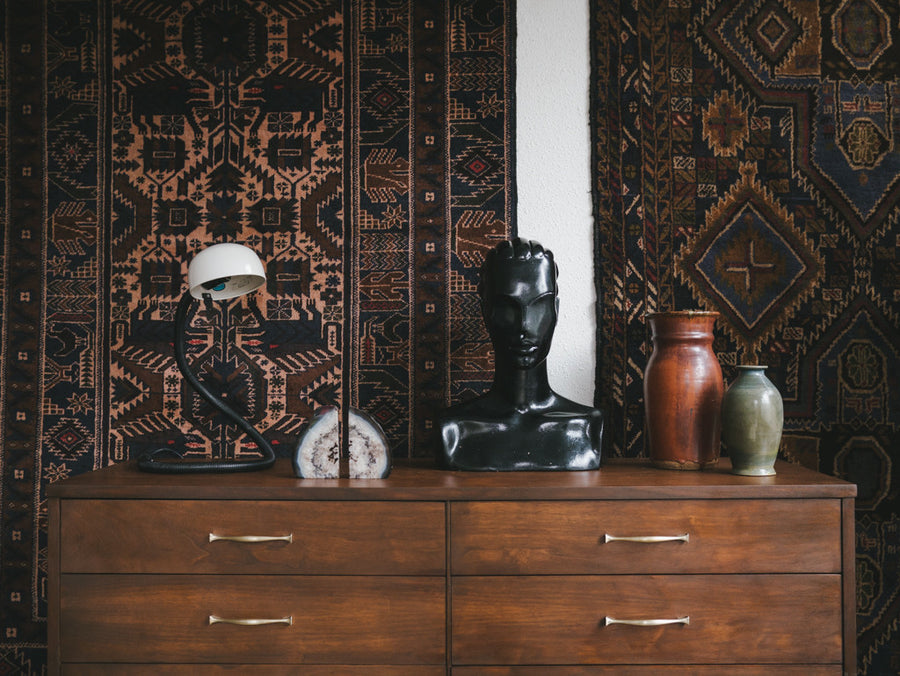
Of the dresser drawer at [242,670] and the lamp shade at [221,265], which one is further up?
the lamp shade at [221,265]

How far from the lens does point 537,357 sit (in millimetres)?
1854

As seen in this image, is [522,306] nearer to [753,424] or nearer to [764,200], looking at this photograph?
[753,424]

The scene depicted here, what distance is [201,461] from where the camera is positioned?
193 cm

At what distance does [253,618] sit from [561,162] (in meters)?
1.60

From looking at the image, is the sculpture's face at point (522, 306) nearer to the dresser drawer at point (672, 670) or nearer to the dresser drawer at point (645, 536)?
the dresser drawer at point (645, 536)

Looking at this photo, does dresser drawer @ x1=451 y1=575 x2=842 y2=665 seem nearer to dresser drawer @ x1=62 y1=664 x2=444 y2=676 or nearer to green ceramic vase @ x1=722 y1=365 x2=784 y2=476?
dresser drawer @ x1=62 y1=664 x2=444 y2=676

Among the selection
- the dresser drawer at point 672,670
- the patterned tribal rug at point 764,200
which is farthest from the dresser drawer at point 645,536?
the patterned tribal rug at point 764,200

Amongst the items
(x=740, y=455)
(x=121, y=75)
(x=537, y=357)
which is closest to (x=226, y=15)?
(x=121, y=75)

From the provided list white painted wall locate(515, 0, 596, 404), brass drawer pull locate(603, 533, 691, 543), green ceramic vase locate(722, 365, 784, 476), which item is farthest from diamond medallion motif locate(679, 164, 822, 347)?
brass drawer pull locate(603, 533, 691, 543)

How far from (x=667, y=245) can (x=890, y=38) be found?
0.98 metres

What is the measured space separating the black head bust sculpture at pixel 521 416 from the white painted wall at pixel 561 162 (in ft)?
1.20

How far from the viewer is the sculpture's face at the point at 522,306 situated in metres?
1.80

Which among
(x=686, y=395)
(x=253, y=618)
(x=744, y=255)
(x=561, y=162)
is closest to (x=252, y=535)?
(x=253, y=618)

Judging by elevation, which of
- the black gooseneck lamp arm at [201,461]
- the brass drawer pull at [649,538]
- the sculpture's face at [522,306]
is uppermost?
the sculpture's face at [522,306]
